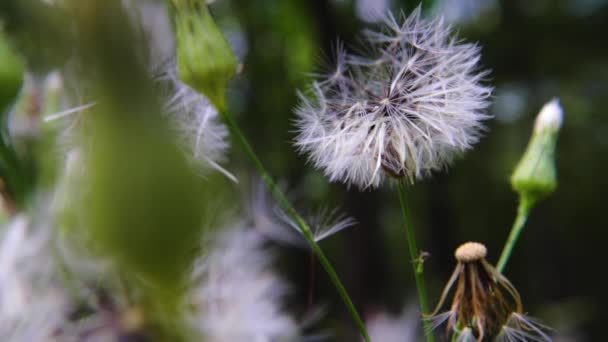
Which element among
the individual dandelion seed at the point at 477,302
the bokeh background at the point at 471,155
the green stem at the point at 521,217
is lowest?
the bokeh background at the point at 471,155

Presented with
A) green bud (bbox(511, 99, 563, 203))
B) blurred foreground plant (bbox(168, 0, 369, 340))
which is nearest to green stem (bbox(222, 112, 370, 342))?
blurred foreground plant (bbox(168, 0, 369, 340))

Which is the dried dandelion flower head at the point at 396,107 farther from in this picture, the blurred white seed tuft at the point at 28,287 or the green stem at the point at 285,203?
the blurred white seed tuft at the point at 28,287

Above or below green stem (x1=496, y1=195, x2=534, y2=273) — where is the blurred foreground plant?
above

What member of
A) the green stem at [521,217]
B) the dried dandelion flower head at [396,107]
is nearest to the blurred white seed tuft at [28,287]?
the dried dandelion flower head at [396,107]

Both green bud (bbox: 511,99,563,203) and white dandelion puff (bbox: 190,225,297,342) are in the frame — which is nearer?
white dandelion puff (bbox: 190,225,297,342)

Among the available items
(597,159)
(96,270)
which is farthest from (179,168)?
(597,159)

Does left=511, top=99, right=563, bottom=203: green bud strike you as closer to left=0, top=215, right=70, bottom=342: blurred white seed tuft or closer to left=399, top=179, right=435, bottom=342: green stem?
left=399, top=179, right=435, bottom=342: green stem

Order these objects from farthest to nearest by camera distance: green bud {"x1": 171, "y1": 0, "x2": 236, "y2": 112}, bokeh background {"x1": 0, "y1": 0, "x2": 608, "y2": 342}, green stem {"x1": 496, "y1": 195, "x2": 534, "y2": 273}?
bokeh background {"x1": 0, "y1": 0, "x2": 608, "y2": 342} < green stem {"x1": 496, "y1": 195, "x2": 534, "y2": 273} < green bud {"x1": 171, "y1": 0, "x2": 236, "y2": 112}

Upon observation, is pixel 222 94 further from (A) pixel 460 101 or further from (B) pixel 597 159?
(B) pixel 597 159
